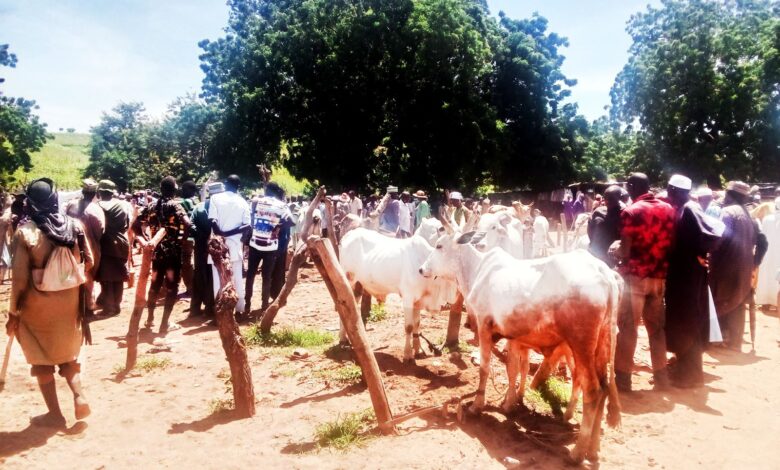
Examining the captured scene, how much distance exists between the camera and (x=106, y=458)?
4.59 m

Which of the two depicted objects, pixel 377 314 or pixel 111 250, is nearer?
pixel 111 250

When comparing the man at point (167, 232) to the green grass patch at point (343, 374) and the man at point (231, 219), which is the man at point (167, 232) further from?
the green grass patch at point (343, 374)

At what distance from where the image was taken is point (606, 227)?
656 cm

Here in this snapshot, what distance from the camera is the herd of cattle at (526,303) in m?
4.59

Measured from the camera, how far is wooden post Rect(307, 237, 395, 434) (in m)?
4.92

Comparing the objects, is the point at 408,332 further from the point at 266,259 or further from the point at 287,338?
the point at 266,259

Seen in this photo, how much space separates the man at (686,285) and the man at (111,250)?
910 cm

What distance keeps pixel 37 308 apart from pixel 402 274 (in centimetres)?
431

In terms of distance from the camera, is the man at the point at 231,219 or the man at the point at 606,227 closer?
the man at the point at 606,227

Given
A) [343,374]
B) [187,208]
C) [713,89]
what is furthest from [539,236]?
[713,89]

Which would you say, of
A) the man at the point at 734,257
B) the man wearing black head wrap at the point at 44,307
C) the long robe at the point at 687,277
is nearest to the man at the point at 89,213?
the man wearing black head wrap at the point at 44,307

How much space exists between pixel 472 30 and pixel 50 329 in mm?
24335

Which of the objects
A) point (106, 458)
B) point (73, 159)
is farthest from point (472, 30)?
point (73, 159)

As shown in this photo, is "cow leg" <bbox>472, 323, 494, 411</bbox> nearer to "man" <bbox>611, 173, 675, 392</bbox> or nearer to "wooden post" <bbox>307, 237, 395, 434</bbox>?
"wooden post" <bbox>307, 237, 395, 434</bbox>
